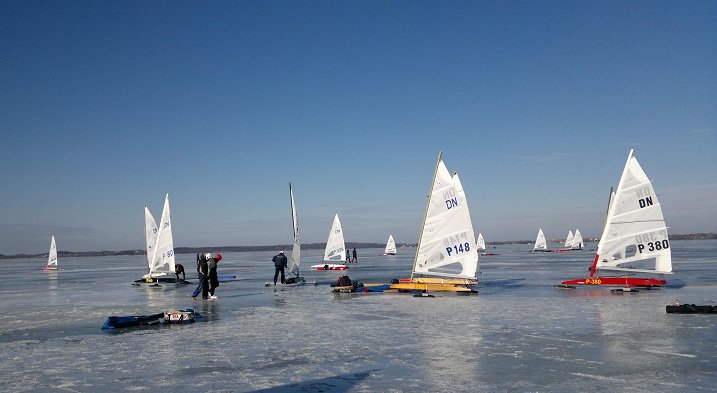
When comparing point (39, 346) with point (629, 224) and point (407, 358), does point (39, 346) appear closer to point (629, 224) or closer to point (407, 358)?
point (407, 358)

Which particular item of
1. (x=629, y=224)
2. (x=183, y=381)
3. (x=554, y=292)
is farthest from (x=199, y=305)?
(x=629, y=224)

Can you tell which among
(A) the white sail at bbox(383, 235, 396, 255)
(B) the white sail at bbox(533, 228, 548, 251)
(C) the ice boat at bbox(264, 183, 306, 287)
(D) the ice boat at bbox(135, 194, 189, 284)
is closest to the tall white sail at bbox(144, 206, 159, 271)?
(D) the ice boat at bbox(135, 194, 189, 284)

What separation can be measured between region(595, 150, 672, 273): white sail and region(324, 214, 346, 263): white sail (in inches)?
1084

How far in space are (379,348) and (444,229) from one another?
1206 cm

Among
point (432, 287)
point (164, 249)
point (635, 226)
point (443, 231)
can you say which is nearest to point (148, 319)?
point (432, 287)

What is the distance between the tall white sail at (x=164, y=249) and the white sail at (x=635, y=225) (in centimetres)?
2171

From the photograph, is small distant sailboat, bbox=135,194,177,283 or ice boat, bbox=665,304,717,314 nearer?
ice boat, bbox=665,304,717,314

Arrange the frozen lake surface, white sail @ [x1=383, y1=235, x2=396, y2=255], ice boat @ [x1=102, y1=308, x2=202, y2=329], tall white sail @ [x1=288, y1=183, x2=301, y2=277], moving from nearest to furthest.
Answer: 1. the frozen lake surface
2. ice boat @ [x1=102, y1=308, x2=202, y2=329]
3. tall white sail @ [x1=288, y1=183, x2=301, y2=277]
4. white sail @ [x1=383, y1=235, x2=396, y2=255]

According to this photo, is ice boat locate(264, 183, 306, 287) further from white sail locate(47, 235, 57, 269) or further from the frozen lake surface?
white sail locate(47, 235, 57, 269)

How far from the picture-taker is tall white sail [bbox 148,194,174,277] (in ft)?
104

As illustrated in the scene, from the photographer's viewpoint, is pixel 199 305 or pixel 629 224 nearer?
pixel 199 305

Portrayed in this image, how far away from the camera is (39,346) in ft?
41.3

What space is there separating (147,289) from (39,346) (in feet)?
56.8

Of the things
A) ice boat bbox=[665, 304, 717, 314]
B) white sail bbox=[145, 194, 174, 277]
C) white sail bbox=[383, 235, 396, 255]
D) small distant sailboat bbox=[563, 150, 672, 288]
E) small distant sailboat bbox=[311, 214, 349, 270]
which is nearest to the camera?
ice boat bbox=[665, 304, 717, 314]
